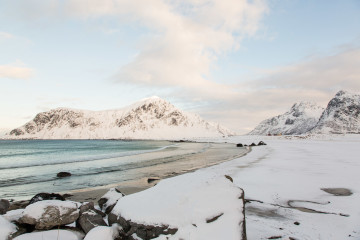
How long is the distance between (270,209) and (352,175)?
8.47 meters

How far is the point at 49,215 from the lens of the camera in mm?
5379

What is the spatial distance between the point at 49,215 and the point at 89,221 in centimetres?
96

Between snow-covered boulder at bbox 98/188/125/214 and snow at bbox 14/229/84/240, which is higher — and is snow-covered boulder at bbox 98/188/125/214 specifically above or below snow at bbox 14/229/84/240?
above

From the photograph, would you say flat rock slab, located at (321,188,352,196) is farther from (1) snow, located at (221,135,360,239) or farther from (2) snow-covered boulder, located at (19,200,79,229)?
(2) snow-covered boulder, located at (19,200,79,229)

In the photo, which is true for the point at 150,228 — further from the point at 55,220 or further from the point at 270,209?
the point at 270,209

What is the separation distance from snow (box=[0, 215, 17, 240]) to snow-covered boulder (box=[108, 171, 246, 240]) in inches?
87.3

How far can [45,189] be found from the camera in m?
13.7

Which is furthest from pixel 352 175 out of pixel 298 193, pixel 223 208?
pixel 223 208

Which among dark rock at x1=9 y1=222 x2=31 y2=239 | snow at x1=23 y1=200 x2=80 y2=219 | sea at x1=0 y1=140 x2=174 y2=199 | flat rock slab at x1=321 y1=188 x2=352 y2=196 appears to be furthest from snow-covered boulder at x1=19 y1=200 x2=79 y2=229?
flat rock slab at x1=321 y1=188 x2=352 y2=196

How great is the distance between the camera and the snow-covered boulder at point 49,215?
17.4ft

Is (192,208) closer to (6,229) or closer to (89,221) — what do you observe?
(89,221)

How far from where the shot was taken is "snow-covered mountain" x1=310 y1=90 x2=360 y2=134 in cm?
17250

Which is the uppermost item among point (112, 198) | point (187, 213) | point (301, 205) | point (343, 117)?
point (343, 117)

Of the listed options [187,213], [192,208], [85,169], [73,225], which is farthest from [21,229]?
[85,169]
